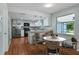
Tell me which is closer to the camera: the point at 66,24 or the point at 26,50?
the point at 26,50

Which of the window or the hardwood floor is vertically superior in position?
the window

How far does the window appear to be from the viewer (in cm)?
487

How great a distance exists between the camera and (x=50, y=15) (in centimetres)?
615

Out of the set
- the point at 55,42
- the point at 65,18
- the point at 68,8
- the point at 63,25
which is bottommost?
the point at 55,42

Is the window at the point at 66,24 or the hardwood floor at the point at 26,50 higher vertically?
the window at the point at 66,24

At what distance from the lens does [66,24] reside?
526 cm

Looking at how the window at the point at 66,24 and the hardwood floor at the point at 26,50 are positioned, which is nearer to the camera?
the hardwood floor at the point at 26,50

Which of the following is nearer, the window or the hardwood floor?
the hardwood floor

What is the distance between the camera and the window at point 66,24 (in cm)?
487

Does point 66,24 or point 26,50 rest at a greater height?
point 66,24
